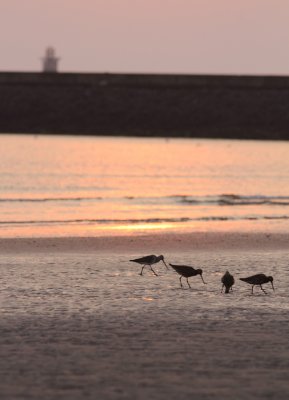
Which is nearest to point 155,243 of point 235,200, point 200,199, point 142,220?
point 142,220

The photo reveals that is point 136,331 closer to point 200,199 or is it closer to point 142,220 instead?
point 142,220

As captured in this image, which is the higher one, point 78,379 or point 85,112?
point 85,112

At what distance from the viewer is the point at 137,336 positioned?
11469 mm

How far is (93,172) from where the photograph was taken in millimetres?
64938

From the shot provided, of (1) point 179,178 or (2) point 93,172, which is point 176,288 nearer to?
(1) point 179,178

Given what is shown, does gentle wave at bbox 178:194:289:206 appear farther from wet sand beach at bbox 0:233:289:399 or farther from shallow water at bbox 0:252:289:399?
shallow water at bbox 0:252:289:399

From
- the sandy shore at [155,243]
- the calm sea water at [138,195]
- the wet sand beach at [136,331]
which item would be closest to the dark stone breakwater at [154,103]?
the calm sea water at [138,195]

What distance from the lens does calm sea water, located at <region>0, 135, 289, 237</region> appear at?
29.4m

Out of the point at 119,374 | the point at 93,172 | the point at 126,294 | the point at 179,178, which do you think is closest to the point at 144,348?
the point at 119,374

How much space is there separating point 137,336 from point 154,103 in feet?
372

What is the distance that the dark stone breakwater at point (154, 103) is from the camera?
399ft

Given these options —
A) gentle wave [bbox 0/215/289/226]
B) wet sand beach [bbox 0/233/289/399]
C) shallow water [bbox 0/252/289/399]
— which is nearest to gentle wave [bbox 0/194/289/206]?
gentle wave [bbox 0/215/289/226]

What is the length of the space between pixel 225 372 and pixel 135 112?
117 meters

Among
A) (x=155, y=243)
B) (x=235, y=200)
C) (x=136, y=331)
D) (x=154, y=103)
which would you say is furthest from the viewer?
(x=154, y=103)
